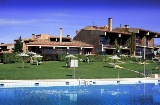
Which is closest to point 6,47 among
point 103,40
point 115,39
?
point 103,40

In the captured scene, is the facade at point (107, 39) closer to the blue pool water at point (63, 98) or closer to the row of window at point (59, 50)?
the row of window at point (59, 50)

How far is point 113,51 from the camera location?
161ft

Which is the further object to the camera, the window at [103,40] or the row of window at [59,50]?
the window at [103,40]

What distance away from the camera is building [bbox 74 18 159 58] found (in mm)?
50000

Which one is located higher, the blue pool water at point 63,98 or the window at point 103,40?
the window at point 103,40

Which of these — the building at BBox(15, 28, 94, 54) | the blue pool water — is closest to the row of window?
the building at BBox(15, 28, 94, 54)

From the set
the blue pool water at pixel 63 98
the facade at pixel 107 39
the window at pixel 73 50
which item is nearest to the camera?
the blue pool water at pixel 63 98

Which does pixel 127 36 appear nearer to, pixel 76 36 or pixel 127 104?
pixel 76 36

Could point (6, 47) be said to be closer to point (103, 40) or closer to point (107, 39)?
point (103, 40)

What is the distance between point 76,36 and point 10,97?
1578 inches

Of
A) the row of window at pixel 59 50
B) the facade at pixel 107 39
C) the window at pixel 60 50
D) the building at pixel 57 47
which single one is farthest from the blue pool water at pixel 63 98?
the facade at pixel 107 39

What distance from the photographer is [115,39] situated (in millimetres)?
51344

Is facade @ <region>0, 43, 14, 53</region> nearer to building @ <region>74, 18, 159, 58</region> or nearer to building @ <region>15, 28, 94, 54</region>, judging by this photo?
building @ <region>74, 18, 159, 58</region>

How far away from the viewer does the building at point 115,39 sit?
50000mm
